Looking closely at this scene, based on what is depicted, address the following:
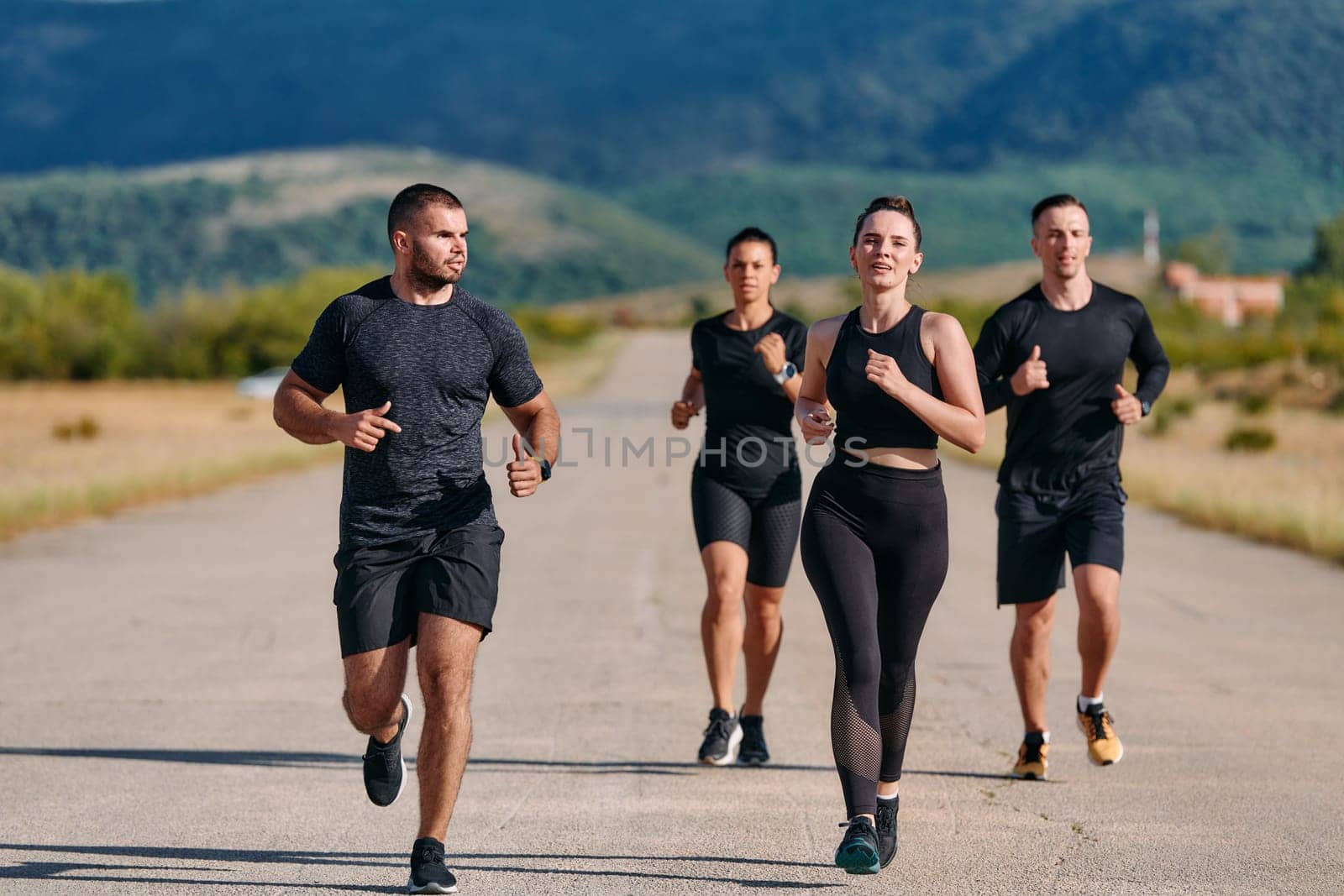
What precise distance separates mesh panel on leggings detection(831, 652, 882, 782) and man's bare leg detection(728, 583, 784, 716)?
2.38 m

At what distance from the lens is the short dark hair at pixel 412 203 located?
244 inches

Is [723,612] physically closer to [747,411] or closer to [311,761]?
[747,411]

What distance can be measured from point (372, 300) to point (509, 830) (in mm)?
2109

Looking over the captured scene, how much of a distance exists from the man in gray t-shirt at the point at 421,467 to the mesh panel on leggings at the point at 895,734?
1421 millimetres

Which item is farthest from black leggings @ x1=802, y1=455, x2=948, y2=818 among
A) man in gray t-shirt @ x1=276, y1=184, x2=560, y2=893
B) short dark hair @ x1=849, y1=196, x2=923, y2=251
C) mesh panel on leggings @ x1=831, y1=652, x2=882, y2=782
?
man in gray t-shirt @ x1=276, y1=184, x2=560, y2=893

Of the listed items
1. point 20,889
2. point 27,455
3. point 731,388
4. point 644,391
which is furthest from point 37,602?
point 644,391

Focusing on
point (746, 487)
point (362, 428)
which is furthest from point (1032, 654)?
point (362, 428)

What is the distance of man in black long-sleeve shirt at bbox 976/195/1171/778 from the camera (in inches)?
320

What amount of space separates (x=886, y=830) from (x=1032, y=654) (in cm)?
208

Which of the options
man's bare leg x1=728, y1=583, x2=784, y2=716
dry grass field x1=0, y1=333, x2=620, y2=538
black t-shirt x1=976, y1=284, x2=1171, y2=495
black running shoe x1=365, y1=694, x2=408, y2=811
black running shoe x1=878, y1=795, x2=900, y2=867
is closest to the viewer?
black running shoe x1=878, y1=795, x2=900, y2=867

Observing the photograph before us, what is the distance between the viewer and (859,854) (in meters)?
5.98

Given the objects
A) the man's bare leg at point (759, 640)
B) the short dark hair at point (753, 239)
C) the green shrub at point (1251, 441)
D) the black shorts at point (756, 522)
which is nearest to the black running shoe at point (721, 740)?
the man's bare leg at point (759, 640)

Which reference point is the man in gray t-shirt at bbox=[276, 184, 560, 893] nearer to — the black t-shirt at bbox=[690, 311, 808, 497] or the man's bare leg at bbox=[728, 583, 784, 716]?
the black t-shirt at bbox=[690, 311, 808, 497]

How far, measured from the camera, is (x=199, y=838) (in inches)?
274
